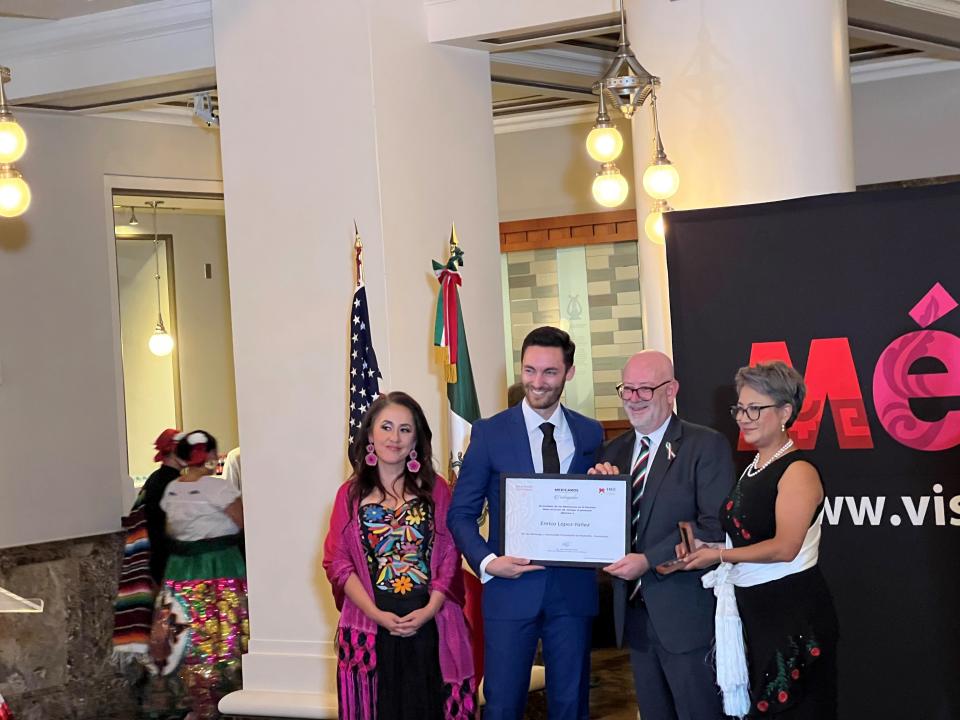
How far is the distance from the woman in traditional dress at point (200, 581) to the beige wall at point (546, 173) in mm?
3912

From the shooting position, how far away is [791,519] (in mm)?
4055

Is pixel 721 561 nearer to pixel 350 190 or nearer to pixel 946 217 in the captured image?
pixel 946 217

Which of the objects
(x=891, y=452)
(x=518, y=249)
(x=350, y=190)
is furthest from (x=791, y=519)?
(x=518, y=249)

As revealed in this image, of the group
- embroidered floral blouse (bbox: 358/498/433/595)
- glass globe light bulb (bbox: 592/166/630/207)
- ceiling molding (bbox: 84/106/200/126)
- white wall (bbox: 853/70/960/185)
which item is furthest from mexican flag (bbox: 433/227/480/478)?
white wall (bbox: 853/70/960/185)

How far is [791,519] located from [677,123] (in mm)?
2940

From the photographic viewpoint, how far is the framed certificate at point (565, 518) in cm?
421

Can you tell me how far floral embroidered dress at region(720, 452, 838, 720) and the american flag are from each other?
250 centimetres

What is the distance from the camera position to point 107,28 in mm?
8039

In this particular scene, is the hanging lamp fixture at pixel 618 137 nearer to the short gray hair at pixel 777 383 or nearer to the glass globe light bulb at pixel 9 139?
the short gray hair at pixel 777 383

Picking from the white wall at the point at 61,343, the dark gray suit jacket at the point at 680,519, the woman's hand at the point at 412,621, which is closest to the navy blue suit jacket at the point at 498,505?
the woman's hand at the point at 412,621

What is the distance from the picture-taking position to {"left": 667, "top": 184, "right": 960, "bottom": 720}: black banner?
4.86 metres

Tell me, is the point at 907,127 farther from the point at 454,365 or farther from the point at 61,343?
the point at 61,343

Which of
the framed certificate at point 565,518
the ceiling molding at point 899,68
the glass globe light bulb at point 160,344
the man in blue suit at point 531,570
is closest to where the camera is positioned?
the framed certificate at point 565,518

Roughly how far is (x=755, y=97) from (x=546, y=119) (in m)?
4.76
